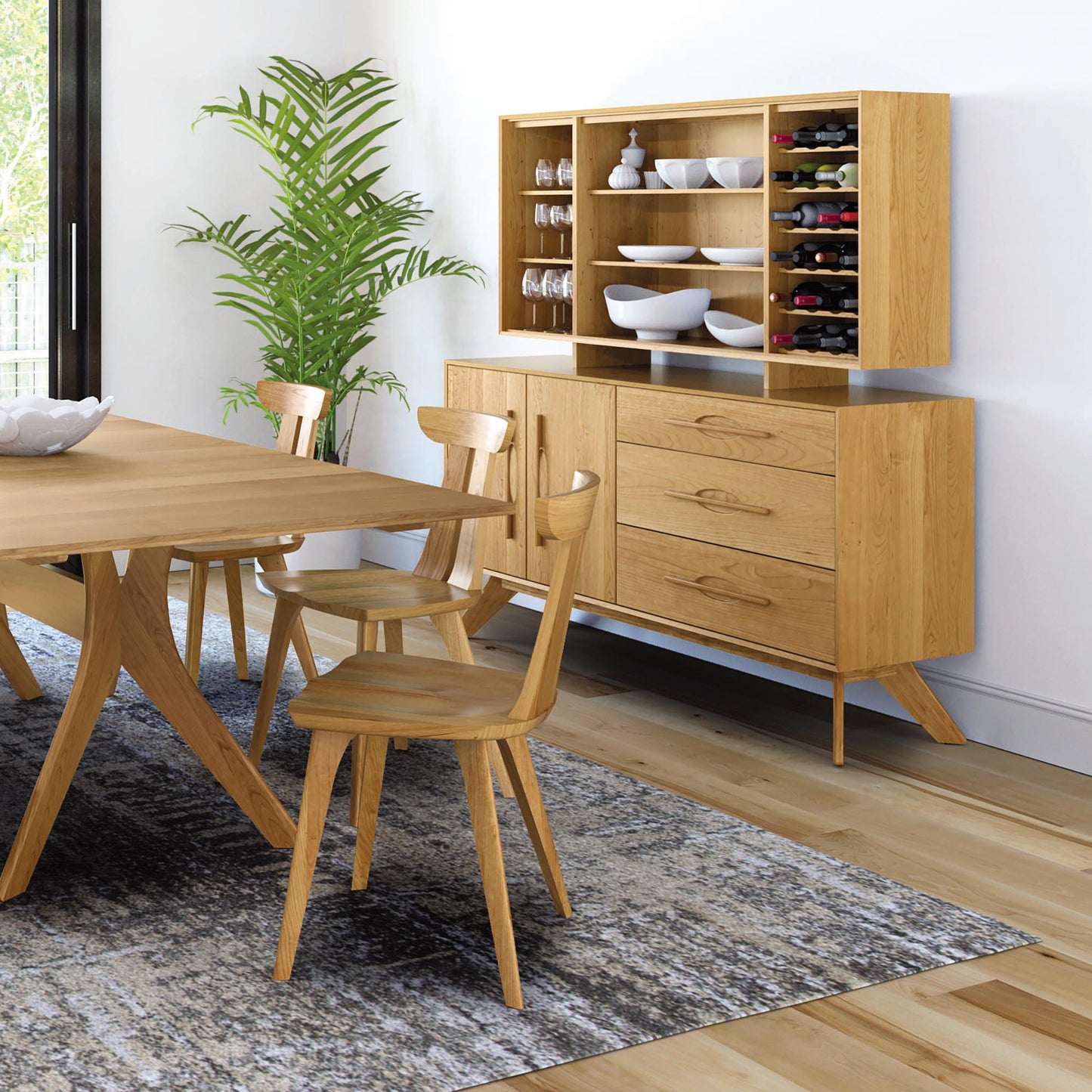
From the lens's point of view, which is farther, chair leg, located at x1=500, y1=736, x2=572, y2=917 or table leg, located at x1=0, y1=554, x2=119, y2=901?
table leg, located at x1=0, y1=554, x2=119, y2=901

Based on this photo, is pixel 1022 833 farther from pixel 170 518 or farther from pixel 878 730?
pixel 170 518

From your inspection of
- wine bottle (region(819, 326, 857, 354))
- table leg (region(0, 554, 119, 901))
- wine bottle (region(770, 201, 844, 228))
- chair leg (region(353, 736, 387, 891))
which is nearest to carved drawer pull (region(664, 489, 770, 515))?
wine bottle (region(819, 326, 857, 354))

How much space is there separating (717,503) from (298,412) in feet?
3.63

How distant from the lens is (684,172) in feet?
13.4

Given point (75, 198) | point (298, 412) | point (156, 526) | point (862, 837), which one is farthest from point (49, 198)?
point (862, 837)

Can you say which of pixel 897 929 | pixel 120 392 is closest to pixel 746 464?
pixel 897 929

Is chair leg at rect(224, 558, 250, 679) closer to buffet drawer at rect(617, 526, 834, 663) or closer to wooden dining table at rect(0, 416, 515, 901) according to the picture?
wooden dining table at rect(0, 416, 515, 901)

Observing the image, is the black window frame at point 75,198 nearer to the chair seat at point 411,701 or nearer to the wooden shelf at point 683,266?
the wooden shelf at point 683,266

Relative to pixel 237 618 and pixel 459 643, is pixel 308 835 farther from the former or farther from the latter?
pixel 237 618

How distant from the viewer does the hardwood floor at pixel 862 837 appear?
87.3 inches

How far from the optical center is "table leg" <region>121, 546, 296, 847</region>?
301cm

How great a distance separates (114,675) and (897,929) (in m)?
1.53

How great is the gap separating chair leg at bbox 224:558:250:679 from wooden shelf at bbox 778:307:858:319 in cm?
162

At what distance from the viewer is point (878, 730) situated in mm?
3928
